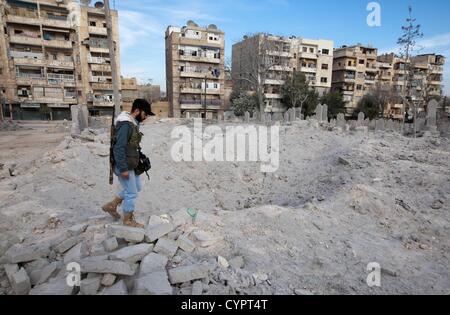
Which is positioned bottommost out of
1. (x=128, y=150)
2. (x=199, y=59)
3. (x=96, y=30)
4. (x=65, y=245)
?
(x=65, y=245)

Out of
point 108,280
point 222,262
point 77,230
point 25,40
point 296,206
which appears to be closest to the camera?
point 108,280

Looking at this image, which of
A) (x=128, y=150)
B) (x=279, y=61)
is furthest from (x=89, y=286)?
(x=279, y=61)

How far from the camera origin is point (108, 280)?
2691 millimetres

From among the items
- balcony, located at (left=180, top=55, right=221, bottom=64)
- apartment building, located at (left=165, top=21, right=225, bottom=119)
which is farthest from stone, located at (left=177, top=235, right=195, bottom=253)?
balcony, located at (left=180, top=55, right=221, bottom=64)

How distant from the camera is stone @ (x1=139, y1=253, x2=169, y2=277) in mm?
2811

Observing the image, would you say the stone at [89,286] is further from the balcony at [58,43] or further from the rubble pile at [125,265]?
the balcony at [58,43]

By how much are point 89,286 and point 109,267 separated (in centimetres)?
23

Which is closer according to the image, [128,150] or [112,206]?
[128,150]

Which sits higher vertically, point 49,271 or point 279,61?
point 279,61

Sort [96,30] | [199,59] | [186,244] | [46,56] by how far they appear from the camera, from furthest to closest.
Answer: [199,59]
[96,30]
[46,56]
[186,244]

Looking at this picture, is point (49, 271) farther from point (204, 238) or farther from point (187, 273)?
point (204, 238)
